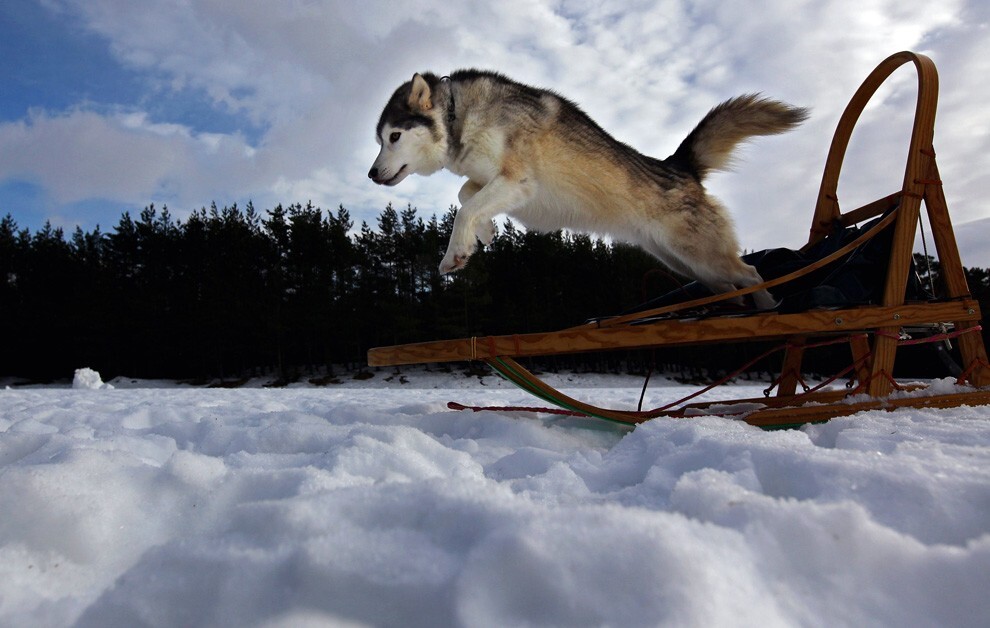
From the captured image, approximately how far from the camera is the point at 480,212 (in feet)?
9.30

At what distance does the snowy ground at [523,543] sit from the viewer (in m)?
0.67

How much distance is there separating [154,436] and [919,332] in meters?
4.29

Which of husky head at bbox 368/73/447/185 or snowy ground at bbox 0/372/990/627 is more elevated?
husky head at bbox 368/73/447/185

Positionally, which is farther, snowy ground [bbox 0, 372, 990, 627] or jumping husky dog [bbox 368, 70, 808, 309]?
jumping husky dog [bbox 368, 70, 808, 309]

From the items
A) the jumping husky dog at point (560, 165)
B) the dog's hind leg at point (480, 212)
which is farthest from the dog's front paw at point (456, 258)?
the jumping husky dog at point (560, 165)

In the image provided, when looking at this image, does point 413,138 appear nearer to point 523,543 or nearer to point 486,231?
point 486,231

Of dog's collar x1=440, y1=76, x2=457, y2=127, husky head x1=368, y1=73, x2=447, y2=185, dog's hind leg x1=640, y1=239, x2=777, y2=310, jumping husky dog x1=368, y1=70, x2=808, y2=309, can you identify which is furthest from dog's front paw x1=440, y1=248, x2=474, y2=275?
dog's hind leg x1=640, y1=239, x2=777, y2=310

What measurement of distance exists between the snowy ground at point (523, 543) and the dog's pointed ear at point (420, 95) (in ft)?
8.57

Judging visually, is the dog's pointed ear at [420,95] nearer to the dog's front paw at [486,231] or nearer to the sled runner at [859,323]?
the dog's front paw at [486,231]

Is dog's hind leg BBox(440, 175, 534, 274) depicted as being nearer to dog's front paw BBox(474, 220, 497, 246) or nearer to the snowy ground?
dog's front paw BBox(474, 220, 497, 246)

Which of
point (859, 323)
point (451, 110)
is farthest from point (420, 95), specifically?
point (859, 323)

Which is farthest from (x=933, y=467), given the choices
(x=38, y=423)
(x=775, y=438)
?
(x=38, y=423)

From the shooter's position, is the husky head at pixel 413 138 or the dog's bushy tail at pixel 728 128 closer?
the husky head at pixel 413 138

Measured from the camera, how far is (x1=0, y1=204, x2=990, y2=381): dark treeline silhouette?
2448cm
